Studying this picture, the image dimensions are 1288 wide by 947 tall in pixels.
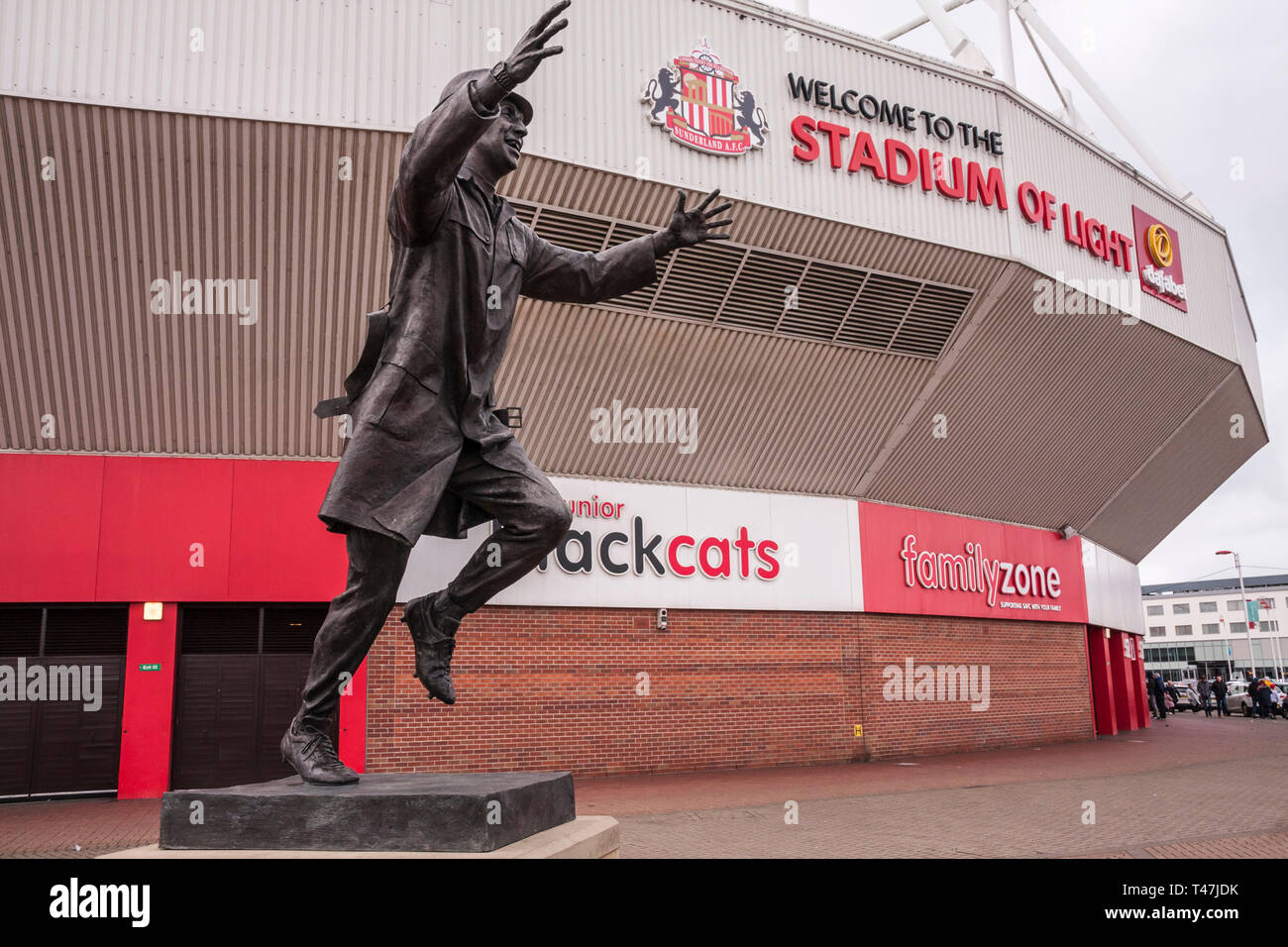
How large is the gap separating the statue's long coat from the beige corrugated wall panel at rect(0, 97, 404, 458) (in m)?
8.98

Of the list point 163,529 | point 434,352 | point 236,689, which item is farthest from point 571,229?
point 434,352

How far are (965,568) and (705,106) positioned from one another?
35.3ft

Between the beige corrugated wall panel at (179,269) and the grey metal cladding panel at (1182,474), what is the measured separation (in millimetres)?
19002

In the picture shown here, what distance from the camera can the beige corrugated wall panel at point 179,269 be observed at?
1170 cm

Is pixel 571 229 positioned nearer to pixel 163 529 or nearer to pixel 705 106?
pixel 705 106

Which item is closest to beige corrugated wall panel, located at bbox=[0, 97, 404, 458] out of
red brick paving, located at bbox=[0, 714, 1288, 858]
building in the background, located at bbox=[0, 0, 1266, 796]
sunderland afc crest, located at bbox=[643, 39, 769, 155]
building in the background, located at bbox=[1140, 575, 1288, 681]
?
building in the background, located at bbox=[0, 0, 1266, 796]

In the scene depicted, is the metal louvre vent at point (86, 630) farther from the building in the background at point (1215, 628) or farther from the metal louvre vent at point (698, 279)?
the building in the background at point (1215, 628)

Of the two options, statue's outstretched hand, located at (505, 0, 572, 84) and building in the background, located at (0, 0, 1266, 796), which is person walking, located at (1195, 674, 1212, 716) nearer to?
building in the background, located at (0, 0, 1266, 796)

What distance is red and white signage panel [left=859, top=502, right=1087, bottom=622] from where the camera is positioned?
1822cm

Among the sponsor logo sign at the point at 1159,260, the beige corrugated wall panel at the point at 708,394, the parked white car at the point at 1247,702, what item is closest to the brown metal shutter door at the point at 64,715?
the beige corrugated wall panel at the point at 708,394

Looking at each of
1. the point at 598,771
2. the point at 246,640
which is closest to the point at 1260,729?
the point at 598,771

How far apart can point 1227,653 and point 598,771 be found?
79.0 meters

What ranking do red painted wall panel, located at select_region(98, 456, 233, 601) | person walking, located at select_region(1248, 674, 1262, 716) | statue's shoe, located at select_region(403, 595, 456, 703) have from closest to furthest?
statue's shoe, located at select_region(403, 595, 456, 703), red painted wall panel, located at select_region(98, 456, 233, 601), person walking, located at select_region(1248, 674, 1262, 716)

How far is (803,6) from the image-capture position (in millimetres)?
17406
